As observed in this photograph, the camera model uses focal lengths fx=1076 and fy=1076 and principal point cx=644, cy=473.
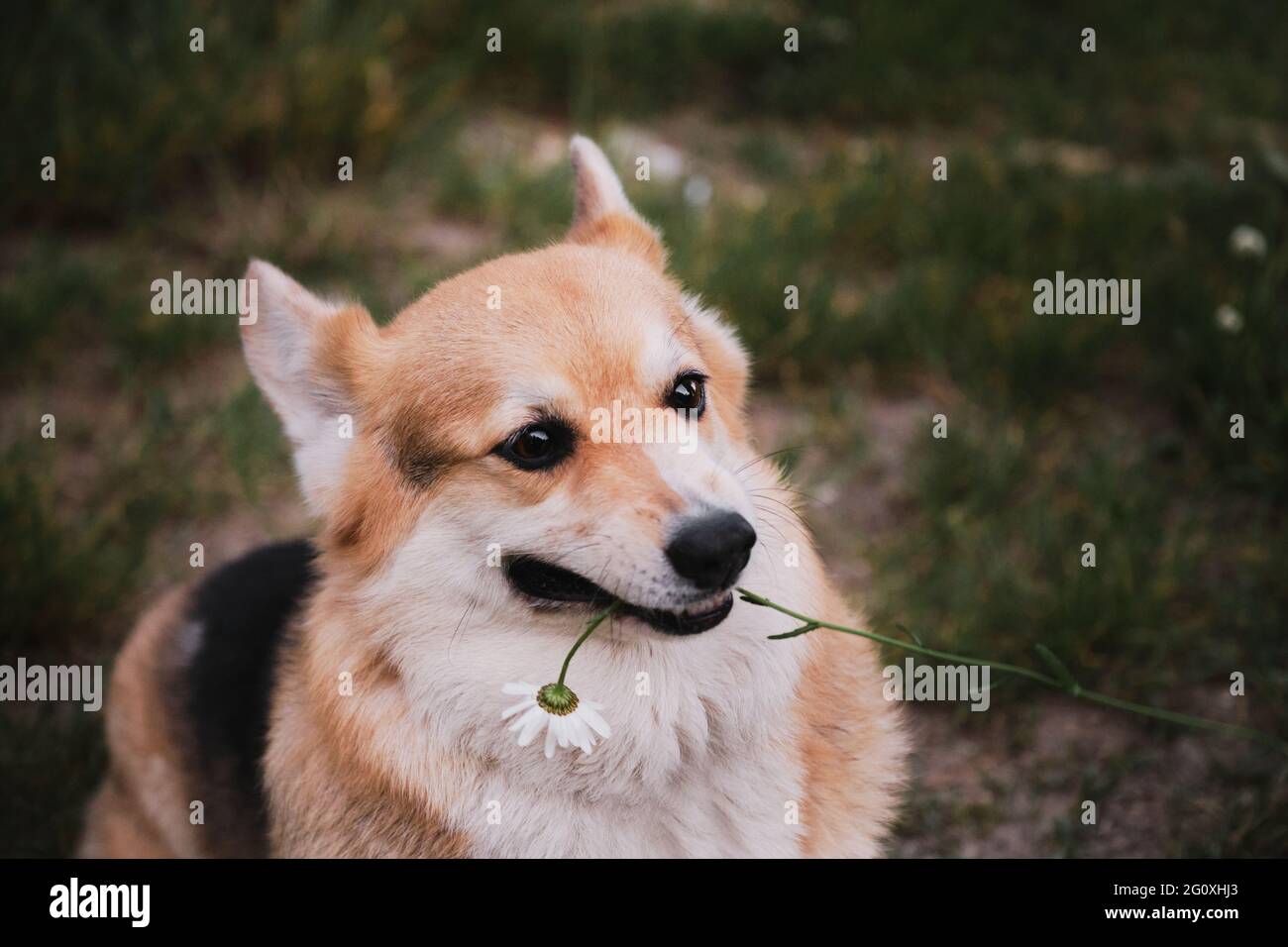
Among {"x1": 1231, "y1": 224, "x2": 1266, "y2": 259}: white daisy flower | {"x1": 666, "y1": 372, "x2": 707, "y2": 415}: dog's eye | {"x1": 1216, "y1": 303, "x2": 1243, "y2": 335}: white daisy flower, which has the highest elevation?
{"x1": 1231, "y1": 224, "x2": 1266, "y2": 259}: white daisy flower

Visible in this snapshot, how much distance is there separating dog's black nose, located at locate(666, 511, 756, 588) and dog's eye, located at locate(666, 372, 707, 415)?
0.46 m

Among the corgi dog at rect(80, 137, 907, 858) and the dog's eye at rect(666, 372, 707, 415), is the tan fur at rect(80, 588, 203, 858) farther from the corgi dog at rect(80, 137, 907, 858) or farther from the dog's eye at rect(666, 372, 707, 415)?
the dog's eye at rect(666, 372, 707, 415)

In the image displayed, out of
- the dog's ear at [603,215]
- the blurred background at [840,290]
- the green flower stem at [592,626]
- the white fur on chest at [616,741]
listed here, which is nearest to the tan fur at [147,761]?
the blurred background at [840,290]

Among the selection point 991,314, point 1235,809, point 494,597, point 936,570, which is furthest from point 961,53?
point 494,597

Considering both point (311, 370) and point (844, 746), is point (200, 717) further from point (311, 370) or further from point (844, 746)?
point (844, 746)

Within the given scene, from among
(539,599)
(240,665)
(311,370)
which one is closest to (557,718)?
(539,599)

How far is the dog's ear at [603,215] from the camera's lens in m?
3.04

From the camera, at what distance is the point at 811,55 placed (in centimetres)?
708

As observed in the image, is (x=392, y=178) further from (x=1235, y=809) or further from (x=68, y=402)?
(x=1235, y=809)

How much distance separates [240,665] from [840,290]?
11.9 feet

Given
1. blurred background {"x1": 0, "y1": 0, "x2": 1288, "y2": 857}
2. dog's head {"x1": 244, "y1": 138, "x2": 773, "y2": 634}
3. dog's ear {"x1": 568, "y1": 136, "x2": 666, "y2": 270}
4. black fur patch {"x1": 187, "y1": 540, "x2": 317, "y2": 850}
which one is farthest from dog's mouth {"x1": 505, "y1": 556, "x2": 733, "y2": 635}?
blurred background {"x1": 0, "y1": 0, "x2": 1288, "y2": 857}

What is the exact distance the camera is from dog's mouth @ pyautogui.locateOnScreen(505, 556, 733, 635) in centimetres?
230

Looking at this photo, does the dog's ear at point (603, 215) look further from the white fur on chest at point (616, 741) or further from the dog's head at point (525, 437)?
the white fur on chest at point (616, 741)

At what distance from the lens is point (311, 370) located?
2.76 metres
